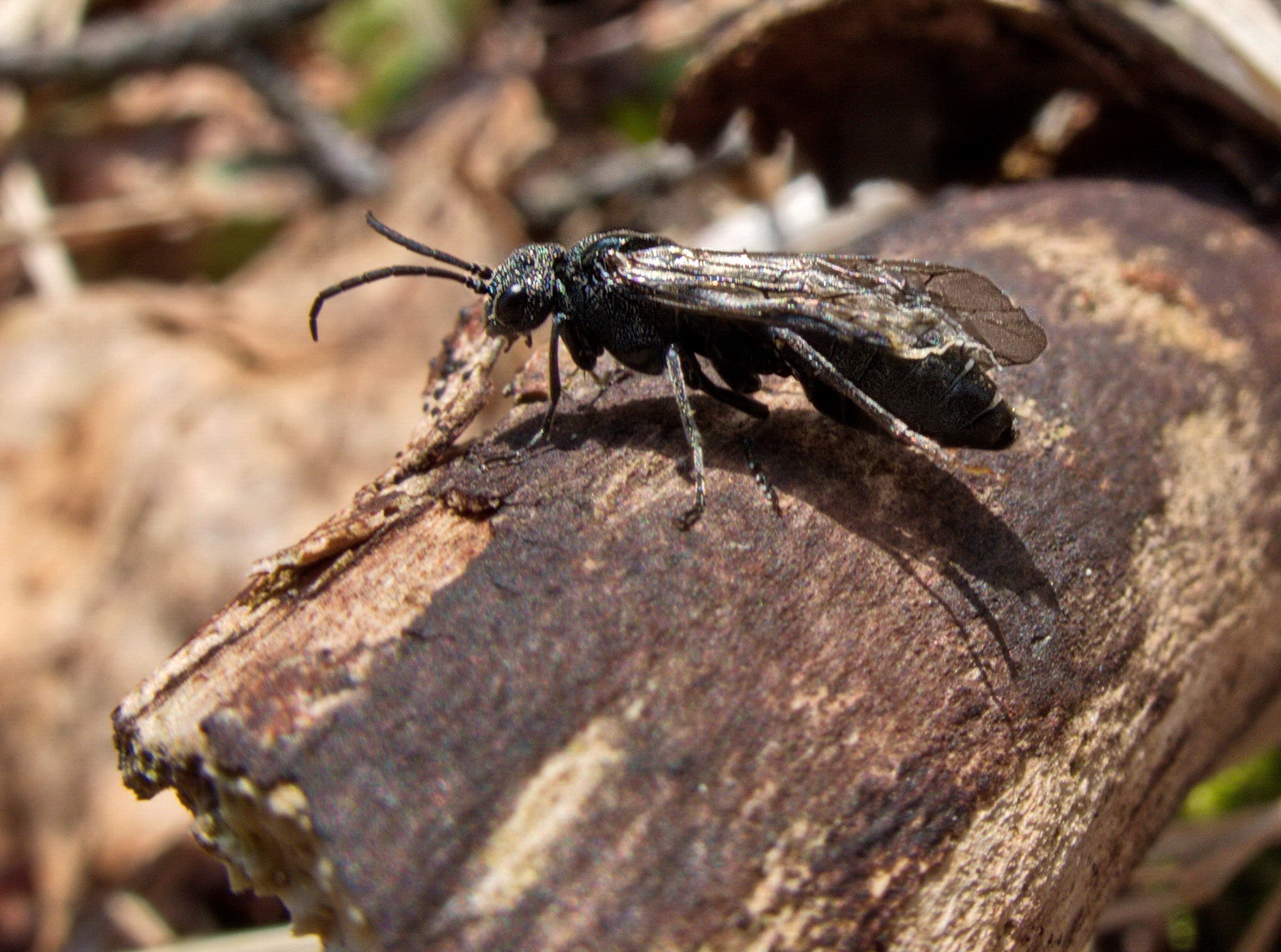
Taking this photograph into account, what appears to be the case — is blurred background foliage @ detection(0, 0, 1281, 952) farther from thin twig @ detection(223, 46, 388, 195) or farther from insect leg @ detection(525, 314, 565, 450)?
insect leg @ detection(525, 314, 565, 450)

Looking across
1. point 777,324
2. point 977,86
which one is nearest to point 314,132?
point 977,86

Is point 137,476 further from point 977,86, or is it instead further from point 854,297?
point 977,86


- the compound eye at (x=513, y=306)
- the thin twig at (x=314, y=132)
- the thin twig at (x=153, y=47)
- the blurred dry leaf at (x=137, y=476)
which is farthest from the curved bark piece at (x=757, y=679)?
the thin twig at (x=153, y=47)

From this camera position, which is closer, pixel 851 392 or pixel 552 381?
pixel 851 392

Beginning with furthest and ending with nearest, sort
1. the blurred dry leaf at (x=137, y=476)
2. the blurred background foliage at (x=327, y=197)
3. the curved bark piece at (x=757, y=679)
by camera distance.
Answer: the blurred dry leaf at (x=137, y=476) < the blurred background foliage at (x=327, y=197) < the curved bark piece at (x=757, y=679)

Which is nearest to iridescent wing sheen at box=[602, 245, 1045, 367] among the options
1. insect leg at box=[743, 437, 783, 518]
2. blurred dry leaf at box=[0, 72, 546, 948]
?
insect leg at box=[743, 437, 783, 518]

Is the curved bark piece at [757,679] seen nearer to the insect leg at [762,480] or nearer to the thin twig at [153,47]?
the insect leg at [762,480]
